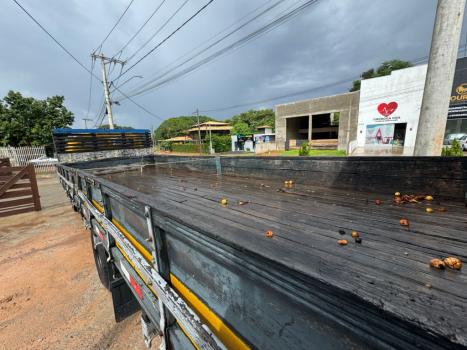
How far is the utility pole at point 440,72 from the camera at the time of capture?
305 cm

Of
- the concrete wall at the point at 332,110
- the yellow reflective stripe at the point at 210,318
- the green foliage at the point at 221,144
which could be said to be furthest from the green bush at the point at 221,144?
the yellow reflective stripe at the point at 210,318

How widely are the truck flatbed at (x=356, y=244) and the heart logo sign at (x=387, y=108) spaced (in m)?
19.1

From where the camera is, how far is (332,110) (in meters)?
23.8

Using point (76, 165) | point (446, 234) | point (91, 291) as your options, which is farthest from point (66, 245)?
point (446, 234)

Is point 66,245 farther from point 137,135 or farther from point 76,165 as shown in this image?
point 137,135

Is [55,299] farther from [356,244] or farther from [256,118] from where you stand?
[256,118]

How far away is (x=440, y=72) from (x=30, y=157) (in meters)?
26.3

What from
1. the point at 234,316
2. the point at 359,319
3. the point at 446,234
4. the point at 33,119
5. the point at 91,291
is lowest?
the point at 91,291

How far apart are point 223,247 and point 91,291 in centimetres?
398

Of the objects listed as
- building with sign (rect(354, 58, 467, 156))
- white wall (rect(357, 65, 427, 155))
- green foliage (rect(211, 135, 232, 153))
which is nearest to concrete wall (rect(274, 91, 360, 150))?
white wall (rect(357, 65, 427, 155))

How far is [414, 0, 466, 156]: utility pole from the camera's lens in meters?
3.05

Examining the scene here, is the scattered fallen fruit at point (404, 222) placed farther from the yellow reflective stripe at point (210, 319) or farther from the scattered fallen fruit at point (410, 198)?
the yellow reflective stripe at point (210, 319)

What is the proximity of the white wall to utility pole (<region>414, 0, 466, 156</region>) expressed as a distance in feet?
49.5

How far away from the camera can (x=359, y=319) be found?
0.54m
